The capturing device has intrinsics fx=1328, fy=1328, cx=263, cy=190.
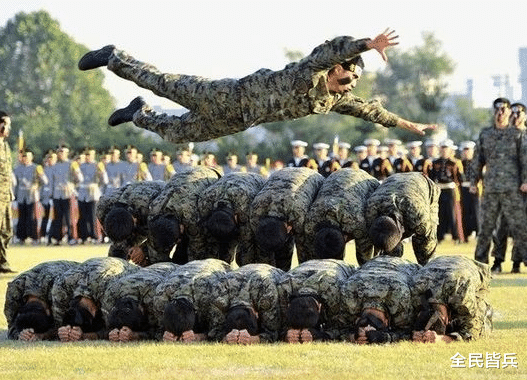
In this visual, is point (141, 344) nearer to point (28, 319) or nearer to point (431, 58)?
point (28, 319)

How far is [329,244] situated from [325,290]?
1.48 meters

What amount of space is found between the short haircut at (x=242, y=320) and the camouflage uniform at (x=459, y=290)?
49.6 inches

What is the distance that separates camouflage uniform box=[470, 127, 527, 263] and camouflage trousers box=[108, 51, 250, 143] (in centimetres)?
628

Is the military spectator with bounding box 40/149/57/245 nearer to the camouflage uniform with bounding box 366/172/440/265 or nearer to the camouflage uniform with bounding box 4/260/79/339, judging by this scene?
the camouflage uniform with bounding box 366/172/440/265

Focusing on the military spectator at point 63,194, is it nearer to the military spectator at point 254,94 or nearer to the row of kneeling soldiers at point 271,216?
the row of kneeling soldiers at point 271,216

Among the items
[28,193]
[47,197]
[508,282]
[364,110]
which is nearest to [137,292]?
[364,110]

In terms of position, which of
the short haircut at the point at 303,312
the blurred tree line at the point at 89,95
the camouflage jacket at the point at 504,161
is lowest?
the short haircut at the point at 303,312

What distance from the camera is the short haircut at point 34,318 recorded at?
10805mm

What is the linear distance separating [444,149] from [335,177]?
14.5 m

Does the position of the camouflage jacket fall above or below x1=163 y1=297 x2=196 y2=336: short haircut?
above

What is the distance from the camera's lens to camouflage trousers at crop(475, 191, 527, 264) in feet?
57.9

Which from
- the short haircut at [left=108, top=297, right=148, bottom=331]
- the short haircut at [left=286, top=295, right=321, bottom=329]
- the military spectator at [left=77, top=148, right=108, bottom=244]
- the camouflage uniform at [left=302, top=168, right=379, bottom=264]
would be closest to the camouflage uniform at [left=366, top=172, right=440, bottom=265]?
the camouflage uniform at [left=302, top=168, right=379, bottom=264]

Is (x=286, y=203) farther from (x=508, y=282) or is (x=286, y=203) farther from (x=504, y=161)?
(x=504, y=161)

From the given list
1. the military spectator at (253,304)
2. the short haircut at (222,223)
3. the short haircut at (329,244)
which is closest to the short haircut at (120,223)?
the short haircut at (222,223)
